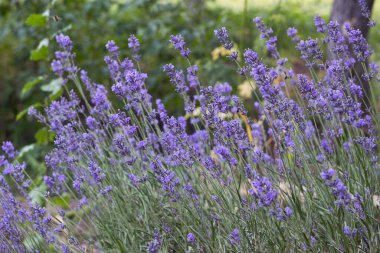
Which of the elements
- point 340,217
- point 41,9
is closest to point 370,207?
point 340,217

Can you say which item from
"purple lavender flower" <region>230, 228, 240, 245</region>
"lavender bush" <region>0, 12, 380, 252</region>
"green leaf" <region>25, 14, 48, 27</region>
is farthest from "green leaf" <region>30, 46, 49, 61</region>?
"purple lavender flower" <region>230, 228, 240, 245</region>

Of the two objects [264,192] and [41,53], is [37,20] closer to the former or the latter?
[41,53]

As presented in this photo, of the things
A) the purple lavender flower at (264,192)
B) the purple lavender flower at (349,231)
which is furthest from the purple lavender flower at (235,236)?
the purple lavender flower at (349,231)

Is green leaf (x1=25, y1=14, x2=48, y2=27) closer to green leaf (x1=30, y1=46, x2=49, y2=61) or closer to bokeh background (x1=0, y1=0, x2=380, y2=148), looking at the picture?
green leaf (x1=30, y1=46, x2=49, y2=61)

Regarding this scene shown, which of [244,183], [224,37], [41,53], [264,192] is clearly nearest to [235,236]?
[264,192]

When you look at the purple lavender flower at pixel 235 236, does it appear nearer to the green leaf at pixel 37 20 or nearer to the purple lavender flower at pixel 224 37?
the purple lavender flower at pixel 224 37

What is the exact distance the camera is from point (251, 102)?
6.73 m

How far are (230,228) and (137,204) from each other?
24.2 inches

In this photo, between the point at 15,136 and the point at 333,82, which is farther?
the point at 15,136

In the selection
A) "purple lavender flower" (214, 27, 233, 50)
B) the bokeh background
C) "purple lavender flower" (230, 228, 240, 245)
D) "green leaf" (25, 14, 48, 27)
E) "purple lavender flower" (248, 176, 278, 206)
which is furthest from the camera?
the bokeh background

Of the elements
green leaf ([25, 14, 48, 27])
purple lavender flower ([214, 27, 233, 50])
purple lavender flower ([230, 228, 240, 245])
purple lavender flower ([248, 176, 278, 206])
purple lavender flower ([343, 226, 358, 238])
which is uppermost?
green leaf ([25, 14, 48, 27])

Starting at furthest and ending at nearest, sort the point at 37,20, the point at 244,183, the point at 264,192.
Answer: the point at 37,20 → the point at 244,183 → the point at 264,192

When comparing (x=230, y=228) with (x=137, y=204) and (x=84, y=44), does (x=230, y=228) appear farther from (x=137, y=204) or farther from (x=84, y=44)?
(x=84, y=44)

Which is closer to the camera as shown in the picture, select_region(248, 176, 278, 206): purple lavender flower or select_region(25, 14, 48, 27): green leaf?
select_region(248, 176, 278, 206): purple lavender flower
